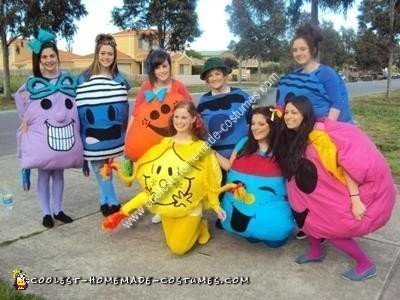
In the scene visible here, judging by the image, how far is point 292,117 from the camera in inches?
132

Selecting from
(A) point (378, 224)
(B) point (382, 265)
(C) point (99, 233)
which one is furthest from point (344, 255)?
(C) point (99, 233)

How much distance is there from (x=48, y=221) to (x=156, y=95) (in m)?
1.53

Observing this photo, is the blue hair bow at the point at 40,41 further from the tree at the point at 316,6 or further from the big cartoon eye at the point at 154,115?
the tree at the point at 316,6

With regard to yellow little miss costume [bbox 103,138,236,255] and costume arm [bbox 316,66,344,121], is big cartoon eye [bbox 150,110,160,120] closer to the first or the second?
yellow little miss costume [bbox 103,138,236,255]

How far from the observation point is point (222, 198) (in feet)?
12.5

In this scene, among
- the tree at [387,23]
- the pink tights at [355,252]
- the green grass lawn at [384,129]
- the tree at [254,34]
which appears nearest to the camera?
the pink tights at [355,252]

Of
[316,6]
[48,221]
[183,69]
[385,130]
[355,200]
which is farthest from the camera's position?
[183,69]

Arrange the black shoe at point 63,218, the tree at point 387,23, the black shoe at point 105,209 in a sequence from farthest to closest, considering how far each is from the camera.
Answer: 1. the tree at point 387,23
2. the black shoe at point 105,209
3. the black shoe at point 63,218

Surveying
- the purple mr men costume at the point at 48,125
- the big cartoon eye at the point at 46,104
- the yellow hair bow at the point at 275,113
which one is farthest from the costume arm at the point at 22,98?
the yellow hair bow at the point at 275,113

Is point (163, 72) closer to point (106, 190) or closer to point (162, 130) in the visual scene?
point (162, 130)

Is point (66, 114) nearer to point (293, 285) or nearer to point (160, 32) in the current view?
point (293, 285)

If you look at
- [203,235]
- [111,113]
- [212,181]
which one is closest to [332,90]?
[212,181]

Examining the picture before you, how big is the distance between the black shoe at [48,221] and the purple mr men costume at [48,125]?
463mm

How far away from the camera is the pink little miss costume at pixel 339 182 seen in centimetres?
309
